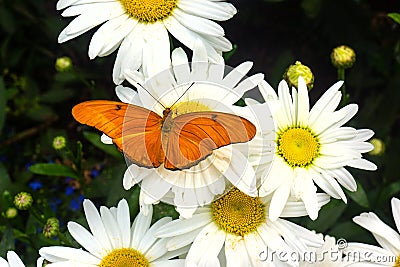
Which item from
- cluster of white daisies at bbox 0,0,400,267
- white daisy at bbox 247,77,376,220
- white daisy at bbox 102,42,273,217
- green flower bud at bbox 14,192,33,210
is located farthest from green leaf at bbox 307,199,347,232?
green flower bud at bbox 14,192,33,210

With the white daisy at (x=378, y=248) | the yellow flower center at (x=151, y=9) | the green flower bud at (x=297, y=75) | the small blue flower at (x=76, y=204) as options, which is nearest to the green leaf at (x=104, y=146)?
the small blue flower at (x=76, y=204)

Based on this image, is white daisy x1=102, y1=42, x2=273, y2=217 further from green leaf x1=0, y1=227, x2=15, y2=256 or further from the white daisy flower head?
green leaf x1=0, y1=227, x2=15, y2=256

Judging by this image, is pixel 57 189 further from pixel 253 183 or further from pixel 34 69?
pixel 253 183

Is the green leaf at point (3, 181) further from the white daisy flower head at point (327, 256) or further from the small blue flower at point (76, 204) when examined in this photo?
the white daisy flower head at point (327, 256)

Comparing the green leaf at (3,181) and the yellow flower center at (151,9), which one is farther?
the green leaf at (3,181)

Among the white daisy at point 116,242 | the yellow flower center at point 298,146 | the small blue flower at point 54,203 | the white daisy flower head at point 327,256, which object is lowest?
the small blue flower at point 54,203

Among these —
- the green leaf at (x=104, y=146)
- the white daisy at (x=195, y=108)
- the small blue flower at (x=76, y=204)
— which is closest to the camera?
the white daisy at (x=195, y=108)

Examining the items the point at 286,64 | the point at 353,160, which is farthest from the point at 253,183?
the point at 286,64
